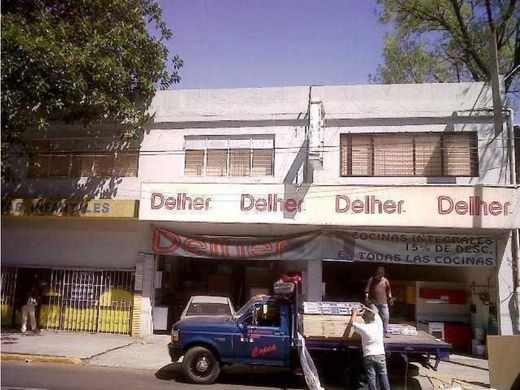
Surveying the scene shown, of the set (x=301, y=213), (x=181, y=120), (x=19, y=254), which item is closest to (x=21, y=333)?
(x=19, y=254)

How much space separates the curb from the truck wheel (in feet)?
11.0

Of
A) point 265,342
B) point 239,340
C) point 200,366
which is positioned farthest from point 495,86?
point 200,366

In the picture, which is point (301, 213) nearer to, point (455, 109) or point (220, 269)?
point (220, 269)

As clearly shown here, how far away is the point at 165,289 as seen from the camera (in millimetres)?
15688

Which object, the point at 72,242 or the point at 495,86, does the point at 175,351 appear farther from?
the point at 495,86

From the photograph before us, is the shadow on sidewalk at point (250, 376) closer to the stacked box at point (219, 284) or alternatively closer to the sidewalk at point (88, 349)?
the sidewalk at point (88, 349)

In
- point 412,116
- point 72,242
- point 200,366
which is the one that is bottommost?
point 200,366

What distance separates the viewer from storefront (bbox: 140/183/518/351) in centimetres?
1279

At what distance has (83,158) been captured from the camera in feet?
52.7

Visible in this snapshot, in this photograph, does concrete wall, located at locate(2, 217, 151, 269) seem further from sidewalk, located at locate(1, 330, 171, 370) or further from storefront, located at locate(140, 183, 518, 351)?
sidewalk, located at locate(1, 330, 171, 370)

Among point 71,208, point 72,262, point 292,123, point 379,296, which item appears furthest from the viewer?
point 72,262

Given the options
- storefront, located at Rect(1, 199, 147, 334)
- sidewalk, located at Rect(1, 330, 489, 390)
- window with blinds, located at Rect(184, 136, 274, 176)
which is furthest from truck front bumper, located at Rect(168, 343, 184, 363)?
window with blinds, located at Rect(184, 136, 274, 176)

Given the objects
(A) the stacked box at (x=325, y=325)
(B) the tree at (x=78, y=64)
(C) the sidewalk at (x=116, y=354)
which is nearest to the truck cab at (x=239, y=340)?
(A) the stacked box at (x=325, y=325)

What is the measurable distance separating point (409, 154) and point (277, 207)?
4.29m
